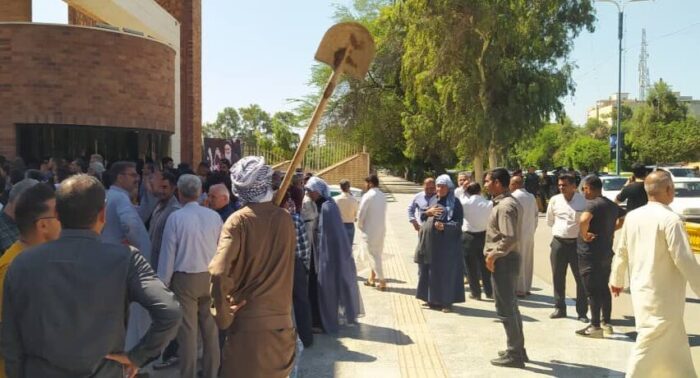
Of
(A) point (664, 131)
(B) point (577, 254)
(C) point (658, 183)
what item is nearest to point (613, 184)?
(B) point (577, 254)

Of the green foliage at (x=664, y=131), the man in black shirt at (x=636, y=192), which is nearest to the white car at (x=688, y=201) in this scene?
the man in black shirt at (x=636, y=192)

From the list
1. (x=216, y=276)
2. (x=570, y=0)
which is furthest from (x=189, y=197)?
(x=570, y=0)

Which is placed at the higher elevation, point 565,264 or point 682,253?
point 682,253

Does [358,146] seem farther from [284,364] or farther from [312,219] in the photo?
[284,364]

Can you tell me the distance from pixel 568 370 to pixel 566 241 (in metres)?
2.06

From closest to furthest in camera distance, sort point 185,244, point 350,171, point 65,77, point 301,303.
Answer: point 185,244 < point 301,303 < point 65,77 < point 350,171

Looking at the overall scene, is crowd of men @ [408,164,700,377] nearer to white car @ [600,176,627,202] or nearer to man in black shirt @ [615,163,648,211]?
man in black shirt @ [615,163,648,211]

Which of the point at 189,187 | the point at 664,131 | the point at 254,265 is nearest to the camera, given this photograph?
the point at 254,265

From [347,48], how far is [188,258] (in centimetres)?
222

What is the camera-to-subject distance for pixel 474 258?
8.84m

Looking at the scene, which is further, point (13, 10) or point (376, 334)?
point (13, 10)

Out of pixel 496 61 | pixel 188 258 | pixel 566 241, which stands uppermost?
pixel 496 61

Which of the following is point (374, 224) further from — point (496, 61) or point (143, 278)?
point (496, 61)

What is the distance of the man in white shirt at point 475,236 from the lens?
8.76m
